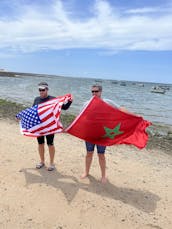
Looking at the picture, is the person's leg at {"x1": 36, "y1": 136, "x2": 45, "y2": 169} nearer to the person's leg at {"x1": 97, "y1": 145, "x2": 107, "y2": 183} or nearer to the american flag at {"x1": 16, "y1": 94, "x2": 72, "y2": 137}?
the american flag at {"x1": 16, "y1": 94, "x2": 72, "y2": 137}

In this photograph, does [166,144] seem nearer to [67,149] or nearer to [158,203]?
[67,149]

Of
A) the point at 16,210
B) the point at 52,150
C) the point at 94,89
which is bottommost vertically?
the point at 16,210

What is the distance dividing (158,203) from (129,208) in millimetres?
740

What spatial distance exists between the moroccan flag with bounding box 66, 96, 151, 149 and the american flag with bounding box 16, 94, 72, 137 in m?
0.56

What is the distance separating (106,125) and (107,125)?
0.07 ft

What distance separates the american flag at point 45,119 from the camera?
635 centimetres

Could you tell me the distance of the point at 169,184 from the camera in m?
6.92

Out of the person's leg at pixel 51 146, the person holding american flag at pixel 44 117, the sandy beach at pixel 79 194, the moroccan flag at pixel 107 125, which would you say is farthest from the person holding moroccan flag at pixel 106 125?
the sandy beach at pixel 79 194

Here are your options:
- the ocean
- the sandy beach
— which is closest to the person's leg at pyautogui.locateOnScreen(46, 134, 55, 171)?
the sandy beach

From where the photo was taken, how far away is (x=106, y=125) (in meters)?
6.10

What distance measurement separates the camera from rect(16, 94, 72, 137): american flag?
635 centimetres

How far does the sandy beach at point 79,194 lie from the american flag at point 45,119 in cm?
94

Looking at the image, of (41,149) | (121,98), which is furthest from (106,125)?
(121,98)

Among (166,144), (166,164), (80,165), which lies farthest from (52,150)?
(166,144)
